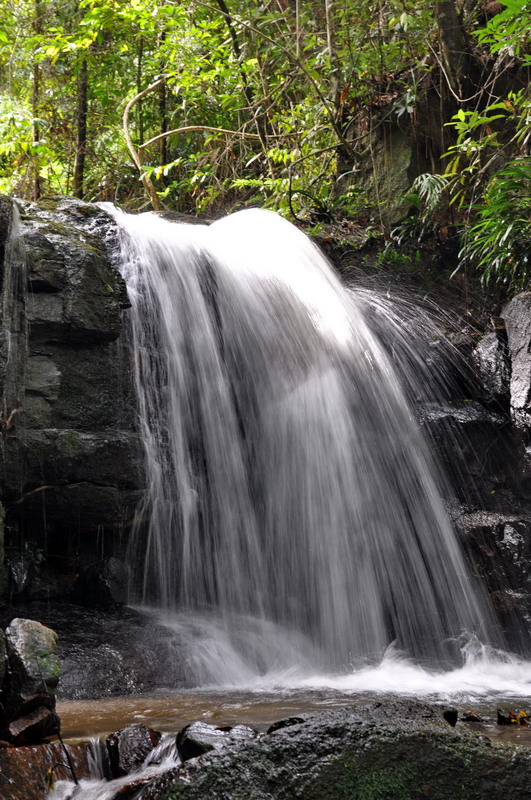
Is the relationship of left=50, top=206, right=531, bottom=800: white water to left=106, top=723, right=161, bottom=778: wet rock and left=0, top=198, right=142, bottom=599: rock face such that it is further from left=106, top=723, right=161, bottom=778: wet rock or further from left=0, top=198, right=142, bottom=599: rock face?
left=106, top=723, right=161, bottom=778: wet rock

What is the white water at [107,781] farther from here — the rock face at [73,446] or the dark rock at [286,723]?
the rock face at [73,446]

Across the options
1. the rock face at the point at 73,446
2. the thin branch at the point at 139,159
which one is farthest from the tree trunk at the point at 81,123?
the rock face at the point at 73,446

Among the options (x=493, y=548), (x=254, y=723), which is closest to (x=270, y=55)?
(x=493, y=548)

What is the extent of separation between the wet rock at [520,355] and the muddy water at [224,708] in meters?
2.74

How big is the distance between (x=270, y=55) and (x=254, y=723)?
8.75 metres

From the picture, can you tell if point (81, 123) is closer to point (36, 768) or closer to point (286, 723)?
point (36, 768)

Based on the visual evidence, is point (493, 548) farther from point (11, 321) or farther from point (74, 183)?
point (74, 183)

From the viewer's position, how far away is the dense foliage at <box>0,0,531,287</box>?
7.66m

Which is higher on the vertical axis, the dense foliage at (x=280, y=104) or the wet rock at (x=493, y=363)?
the dense foliage at (x=280, y=104)

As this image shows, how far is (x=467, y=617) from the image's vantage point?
5.41 m

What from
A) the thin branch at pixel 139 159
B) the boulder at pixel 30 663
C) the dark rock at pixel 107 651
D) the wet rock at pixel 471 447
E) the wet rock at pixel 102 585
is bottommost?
the dark rock at pixel 107 651

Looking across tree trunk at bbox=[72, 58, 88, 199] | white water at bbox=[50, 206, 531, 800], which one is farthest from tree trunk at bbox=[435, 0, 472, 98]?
tree trunk at bbox=[72, 58, 88, 199]

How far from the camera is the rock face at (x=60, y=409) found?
457 centimetres

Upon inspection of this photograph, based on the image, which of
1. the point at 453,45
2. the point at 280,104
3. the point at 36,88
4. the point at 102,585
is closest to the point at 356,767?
the point at 102,585
